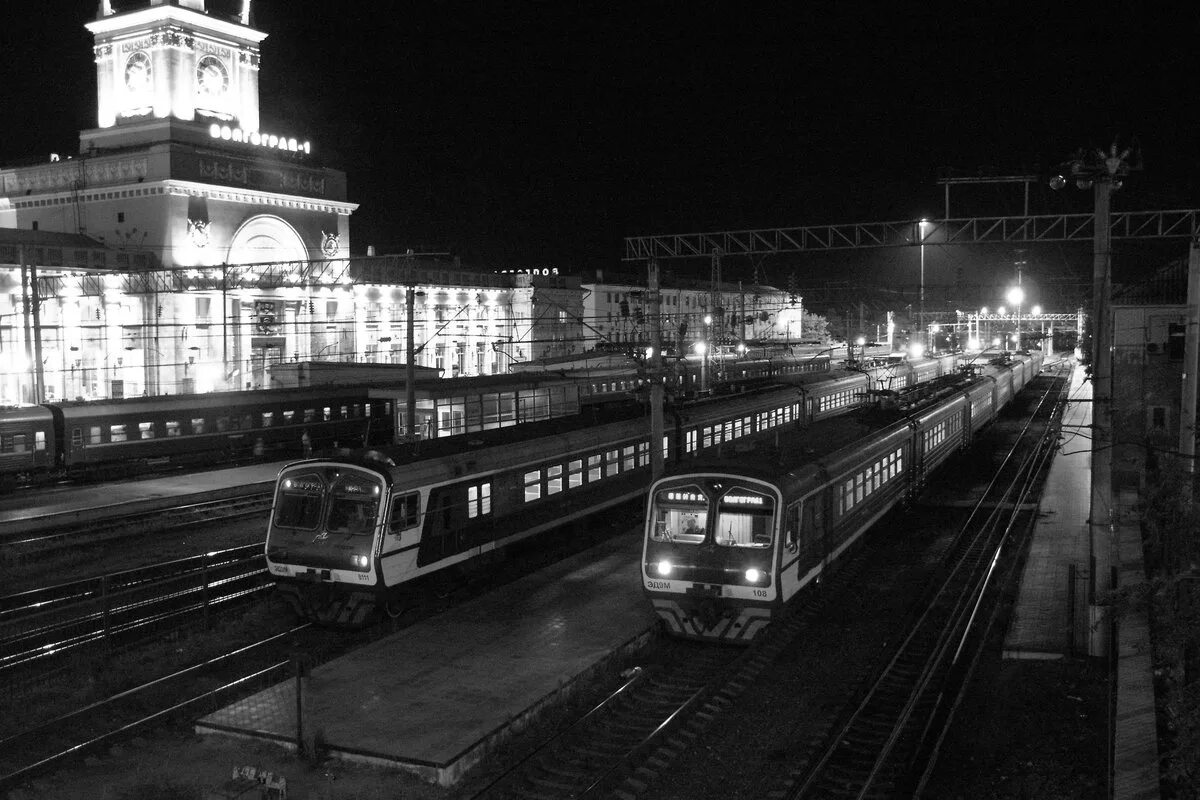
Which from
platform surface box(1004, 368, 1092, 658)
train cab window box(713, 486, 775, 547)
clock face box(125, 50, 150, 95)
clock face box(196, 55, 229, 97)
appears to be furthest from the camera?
clock face box(196, 55, 229, 97)

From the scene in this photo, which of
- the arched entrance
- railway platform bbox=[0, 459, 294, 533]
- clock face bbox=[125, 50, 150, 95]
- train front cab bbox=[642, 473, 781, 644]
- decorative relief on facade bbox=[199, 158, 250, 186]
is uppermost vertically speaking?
clock face bbox=[125, 50, 150, 95]

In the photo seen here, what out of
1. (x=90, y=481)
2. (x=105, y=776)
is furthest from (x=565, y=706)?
(x=90, y=481)

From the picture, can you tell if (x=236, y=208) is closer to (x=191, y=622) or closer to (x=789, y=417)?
(x=789, y=417)

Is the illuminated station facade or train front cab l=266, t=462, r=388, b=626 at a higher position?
the illuminated station facade

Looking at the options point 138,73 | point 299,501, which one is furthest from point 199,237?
point 299,501

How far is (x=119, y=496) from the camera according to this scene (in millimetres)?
28078

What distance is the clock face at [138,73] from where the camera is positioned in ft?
202

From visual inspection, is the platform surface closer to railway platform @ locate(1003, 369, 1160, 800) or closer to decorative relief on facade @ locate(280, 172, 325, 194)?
railway platform @ locate(1003, 369, 1160, 800)

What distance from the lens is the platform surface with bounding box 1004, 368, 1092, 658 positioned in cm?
1443

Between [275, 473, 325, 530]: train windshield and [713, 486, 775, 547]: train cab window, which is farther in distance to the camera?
[275, 473, 325, 530]: train windshield

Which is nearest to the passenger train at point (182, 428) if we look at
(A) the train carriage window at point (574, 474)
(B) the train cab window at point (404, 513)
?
(A) the train carriage window at point (574, 474)

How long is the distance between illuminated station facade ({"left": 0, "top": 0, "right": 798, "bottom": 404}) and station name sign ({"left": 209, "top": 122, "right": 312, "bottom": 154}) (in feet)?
0.32

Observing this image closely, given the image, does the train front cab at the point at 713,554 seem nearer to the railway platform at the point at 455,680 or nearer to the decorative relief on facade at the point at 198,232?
the railway platform at the point at 455,680

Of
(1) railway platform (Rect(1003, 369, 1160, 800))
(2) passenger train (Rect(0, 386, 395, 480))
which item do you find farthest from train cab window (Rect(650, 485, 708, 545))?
(2) passenger train (Rect(0, 386, 395, 480))
